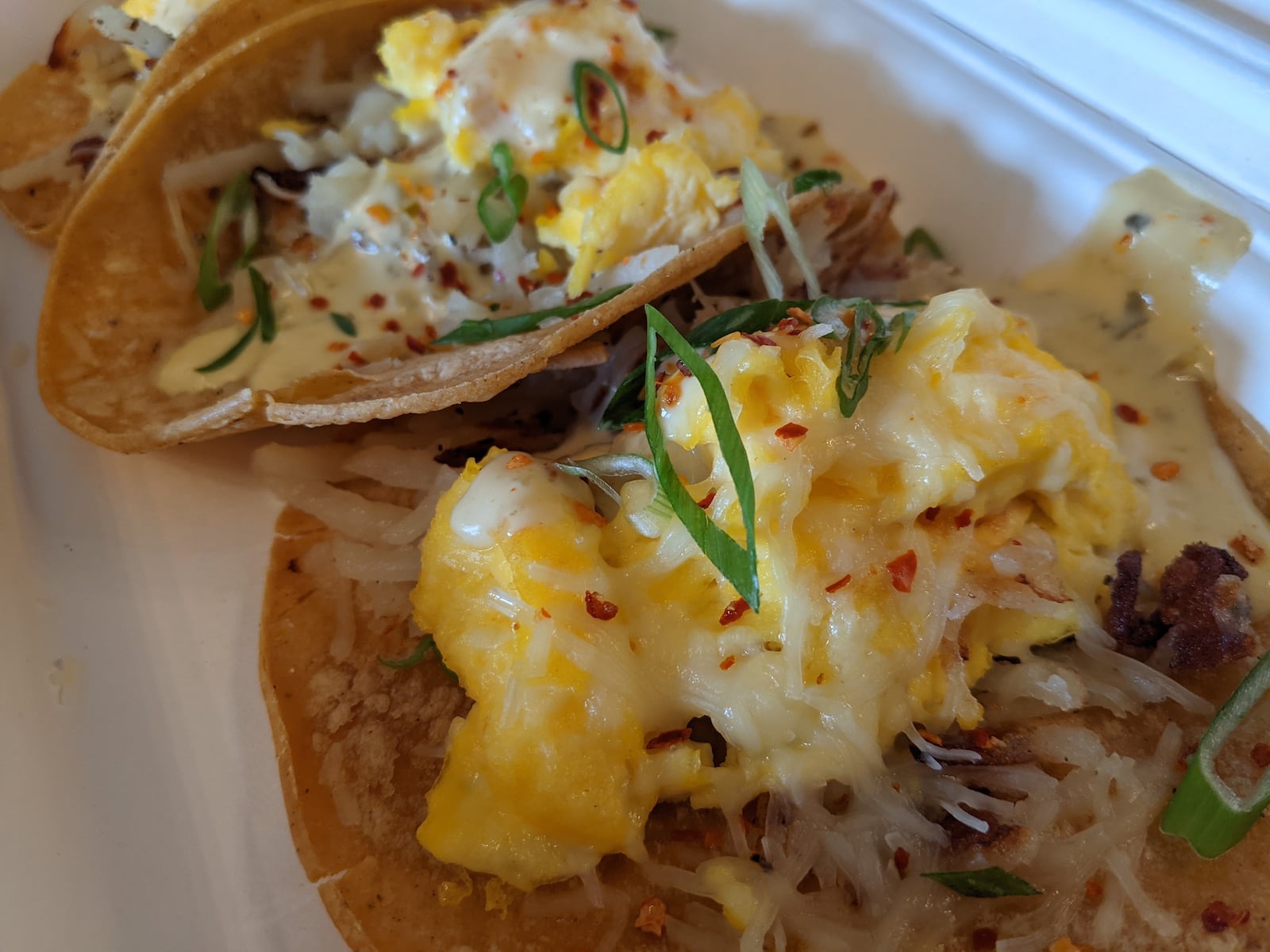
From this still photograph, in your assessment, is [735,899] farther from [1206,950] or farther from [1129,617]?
[1129,617]

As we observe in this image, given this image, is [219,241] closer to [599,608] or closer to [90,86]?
[90,86]

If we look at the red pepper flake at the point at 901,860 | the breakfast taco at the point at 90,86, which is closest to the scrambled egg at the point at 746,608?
the red pepper flake at the point at 901,860

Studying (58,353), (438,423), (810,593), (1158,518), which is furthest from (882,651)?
(58,353)

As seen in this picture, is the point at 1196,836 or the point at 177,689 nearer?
the point at 1196,836

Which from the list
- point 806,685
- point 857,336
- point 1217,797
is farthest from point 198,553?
point 1217,797

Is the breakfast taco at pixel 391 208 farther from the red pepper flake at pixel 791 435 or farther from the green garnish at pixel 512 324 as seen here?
the red pepper flake at pixel 791 435
